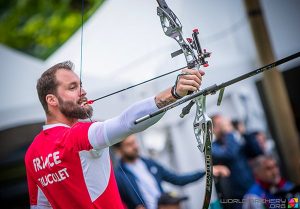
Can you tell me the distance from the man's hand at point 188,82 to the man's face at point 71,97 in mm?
370

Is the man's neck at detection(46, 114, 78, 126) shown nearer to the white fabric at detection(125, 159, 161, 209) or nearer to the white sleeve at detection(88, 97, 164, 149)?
the white sleeve at detection(88, 97, 164, 149)

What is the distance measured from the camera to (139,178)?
1.85 m

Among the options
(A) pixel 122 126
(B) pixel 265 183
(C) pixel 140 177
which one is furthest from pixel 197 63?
(B) pixel 265 183

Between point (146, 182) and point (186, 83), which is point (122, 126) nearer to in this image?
point (186, 83)

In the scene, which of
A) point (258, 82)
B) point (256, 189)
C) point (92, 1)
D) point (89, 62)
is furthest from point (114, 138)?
point (258, 82)

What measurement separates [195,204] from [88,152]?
156 cm

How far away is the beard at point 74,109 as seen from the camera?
1.34m

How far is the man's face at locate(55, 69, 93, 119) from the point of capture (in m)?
1.34

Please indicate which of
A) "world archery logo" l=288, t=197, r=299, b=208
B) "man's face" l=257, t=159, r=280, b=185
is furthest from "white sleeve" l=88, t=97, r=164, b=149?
"man's face" l=257, t=159, r=280, b=185

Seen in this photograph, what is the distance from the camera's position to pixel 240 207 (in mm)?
1479

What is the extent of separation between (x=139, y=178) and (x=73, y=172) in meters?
0.61

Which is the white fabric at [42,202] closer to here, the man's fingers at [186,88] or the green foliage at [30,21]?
the man's fingers at [186,88]

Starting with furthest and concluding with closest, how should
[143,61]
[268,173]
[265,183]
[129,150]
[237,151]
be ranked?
[237,151]
[268,173]
[265,183]
[129,150]
[143,61]

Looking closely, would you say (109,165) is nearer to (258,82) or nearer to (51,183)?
(51,183)
